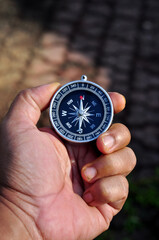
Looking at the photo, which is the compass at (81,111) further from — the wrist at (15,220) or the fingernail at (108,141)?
the wrist at (15,220)

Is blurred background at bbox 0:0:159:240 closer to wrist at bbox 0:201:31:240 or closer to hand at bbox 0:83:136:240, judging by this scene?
hand at bbox 0:83:136:240

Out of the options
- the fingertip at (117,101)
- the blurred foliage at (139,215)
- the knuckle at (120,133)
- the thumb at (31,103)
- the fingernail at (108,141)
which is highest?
the fingertip at (117,101)

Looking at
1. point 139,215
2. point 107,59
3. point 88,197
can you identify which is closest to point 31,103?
point 88,197

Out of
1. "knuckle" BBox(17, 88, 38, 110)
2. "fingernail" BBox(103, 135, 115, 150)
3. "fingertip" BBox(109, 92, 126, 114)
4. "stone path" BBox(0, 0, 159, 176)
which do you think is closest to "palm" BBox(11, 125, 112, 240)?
"knuckle" BBox(17, 88, 38, 110)

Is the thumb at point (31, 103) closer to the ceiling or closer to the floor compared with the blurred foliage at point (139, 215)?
closer to the ceiling

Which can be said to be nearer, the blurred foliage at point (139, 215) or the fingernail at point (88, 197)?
the fingernail at point (88, 197)

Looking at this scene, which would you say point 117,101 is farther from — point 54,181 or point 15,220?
point 15,220

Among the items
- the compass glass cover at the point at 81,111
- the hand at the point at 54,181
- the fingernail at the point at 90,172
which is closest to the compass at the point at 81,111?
the compass glass cover at the point at 81,111
